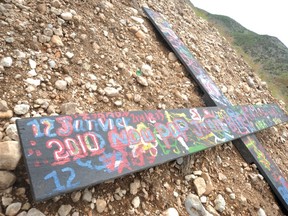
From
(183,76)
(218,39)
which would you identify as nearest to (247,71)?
(218,39)

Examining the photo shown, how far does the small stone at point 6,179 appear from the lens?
1.94 metres

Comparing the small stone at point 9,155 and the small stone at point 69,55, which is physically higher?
the small stone at point 69,55

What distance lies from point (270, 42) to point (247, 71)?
38.8 metres

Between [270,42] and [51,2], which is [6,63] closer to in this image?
[51,2]

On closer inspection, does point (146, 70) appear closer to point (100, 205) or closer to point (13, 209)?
point (100, 205)

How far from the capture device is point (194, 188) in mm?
2980

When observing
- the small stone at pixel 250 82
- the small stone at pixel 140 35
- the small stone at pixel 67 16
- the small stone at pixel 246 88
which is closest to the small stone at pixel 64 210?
the small stone at pixel 67 16

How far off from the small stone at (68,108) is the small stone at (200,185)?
1.53 metres

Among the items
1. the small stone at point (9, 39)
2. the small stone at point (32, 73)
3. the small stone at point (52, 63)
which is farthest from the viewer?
the small stone at point (52, 63)

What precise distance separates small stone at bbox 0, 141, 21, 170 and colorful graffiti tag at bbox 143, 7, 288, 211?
3273 millimetres

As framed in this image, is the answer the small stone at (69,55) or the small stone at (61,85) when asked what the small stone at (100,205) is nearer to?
the small stone at (61,85)

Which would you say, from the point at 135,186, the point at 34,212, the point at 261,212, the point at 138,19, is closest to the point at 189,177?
the point at 135,186

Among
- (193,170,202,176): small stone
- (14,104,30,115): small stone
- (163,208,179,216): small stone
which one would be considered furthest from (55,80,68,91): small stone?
(193,170,202,176): small stone

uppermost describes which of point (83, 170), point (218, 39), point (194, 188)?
point (218, 39)
